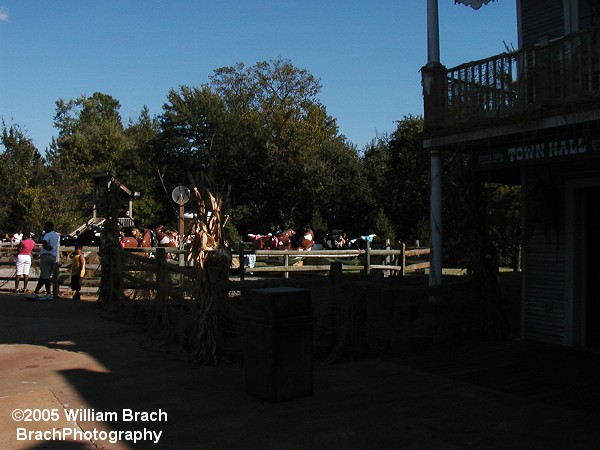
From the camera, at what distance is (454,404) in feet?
17.9

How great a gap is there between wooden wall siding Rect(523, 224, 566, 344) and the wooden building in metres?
0.01

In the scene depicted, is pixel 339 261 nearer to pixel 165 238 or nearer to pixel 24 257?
pixel 165 238

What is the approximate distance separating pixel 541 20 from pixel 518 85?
178cm

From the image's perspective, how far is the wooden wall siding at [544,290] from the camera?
26.6 ft

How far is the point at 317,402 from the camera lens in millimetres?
5539

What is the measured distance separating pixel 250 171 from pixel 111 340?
3206cm

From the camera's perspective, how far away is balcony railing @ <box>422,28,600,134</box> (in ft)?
22.3

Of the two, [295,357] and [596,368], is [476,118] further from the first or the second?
[295,357]

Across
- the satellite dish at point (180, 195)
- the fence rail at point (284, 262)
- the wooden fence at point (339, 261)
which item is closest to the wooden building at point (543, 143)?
the fence rail at point (284, 262)

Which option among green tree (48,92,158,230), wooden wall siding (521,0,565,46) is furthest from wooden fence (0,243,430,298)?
green tree (48,92,158,230)

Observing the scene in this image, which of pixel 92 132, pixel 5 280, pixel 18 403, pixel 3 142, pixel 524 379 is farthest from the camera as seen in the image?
pixel 92 132

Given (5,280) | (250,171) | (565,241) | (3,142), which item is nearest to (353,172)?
(250,171)

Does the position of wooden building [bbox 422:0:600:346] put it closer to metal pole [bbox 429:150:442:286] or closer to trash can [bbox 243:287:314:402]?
metal pole [bbox 429:150:442:286]

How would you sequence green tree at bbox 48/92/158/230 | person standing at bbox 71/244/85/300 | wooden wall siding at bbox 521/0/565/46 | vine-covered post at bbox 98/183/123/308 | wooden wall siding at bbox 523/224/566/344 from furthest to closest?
green tree at bbox 48/92/158/230 → person standing at bbox 71/244/85/300 → vine-covered post at bbox 98/183/123/308 → wooden wall siding at bbox 521/0/565/46 → wooden wall siding at bbox 523/224/566/344
